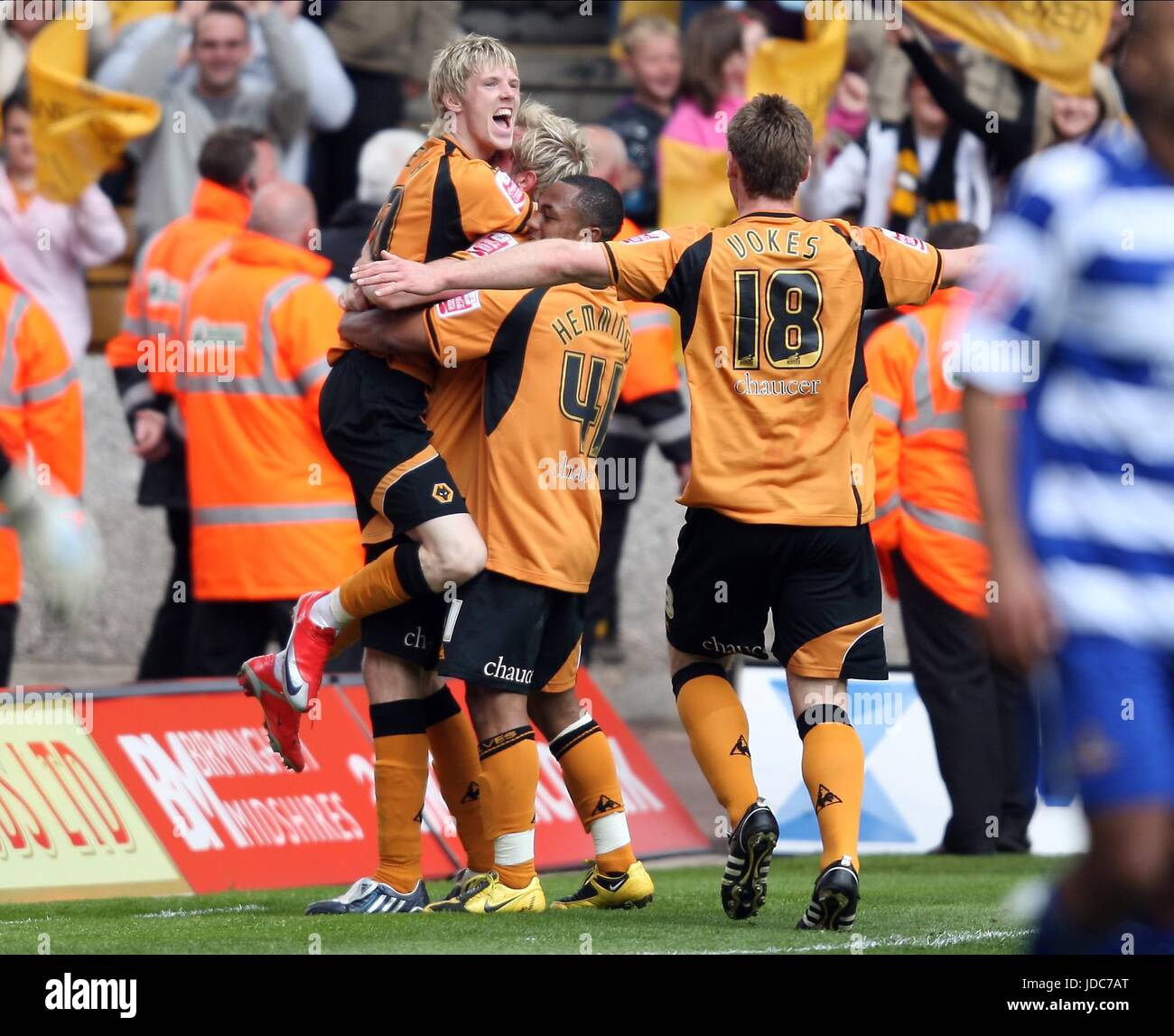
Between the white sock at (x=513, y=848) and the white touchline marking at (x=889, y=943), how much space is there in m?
1.05

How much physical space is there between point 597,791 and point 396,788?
69 cm

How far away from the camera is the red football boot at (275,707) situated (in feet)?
21.2

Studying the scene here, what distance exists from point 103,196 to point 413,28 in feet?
7.18

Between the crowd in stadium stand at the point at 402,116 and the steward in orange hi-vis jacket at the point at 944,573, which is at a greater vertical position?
the crowd in stadium stand at the point at 402,116

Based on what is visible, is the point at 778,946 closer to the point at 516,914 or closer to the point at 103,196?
the point at 516,914

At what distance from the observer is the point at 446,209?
6145 mm

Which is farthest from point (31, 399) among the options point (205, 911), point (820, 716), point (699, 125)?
point (699, 125)

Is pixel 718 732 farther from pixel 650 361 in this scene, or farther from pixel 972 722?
pixel 650 361

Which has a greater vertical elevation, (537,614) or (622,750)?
(537,614)

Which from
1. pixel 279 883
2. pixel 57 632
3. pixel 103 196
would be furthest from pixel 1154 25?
pixel 57 632

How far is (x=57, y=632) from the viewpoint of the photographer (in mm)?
12578

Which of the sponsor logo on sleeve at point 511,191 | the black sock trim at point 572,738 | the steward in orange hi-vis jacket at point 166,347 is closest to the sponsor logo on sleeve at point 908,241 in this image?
the sponsor logo on sleeve at point 511,191

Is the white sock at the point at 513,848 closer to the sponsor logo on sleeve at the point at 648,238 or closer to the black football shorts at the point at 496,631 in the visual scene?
the black football shorts at the point at 496,631
